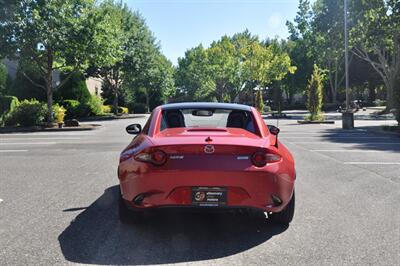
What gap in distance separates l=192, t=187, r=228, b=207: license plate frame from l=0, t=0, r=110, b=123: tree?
21062 mm

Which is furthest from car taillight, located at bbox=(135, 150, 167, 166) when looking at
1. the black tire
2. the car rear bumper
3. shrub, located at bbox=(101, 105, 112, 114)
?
shrub, located at bbox=(101, 105, 112, 114)

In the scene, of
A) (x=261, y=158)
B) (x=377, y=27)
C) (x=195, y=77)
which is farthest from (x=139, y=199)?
(x=195, y=77)

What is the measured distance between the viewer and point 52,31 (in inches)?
949

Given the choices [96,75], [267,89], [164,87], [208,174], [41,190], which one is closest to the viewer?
[208,174]

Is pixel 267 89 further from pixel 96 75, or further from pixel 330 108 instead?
pixel 96 75

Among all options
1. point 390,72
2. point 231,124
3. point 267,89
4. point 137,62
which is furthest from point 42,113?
point 267,89

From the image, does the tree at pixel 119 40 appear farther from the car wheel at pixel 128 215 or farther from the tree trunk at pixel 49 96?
the car wheel at pixel 128 215

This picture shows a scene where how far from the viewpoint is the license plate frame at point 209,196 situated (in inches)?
192

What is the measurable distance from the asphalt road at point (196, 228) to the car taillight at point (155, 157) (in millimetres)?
796

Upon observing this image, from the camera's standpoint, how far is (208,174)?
15.8 ft

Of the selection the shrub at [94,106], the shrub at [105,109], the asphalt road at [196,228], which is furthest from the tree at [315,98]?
the asphalt road at [196,228]

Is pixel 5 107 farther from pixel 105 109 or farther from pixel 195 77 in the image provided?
pixel 195 77

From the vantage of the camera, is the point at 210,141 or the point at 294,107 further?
the point at 294,107

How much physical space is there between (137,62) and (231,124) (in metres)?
35.3
